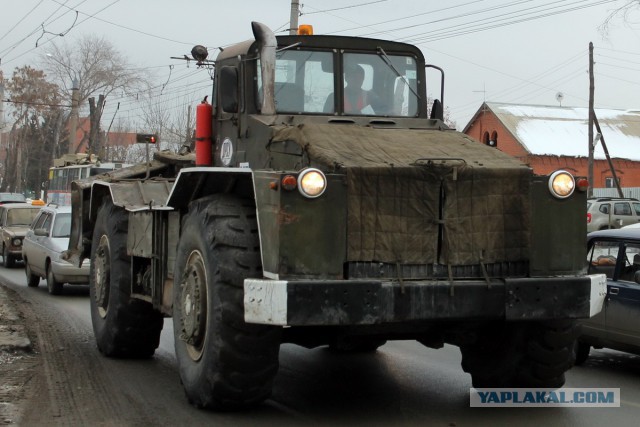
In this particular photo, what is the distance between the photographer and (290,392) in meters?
7.93

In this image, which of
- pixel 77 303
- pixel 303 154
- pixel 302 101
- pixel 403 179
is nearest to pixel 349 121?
pixel 302 101

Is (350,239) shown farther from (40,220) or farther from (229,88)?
(40,220)

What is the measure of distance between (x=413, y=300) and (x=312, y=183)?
1.03 meters

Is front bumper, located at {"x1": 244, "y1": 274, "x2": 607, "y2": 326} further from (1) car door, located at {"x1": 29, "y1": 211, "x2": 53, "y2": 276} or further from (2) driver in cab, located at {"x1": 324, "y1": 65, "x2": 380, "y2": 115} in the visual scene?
(1) car door, located at {"x1": 29, "y1": 211, "x2": 53, "y2": 276}

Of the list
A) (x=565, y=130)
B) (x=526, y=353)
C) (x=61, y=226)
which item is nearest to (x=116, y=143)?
(x=565, y=130)

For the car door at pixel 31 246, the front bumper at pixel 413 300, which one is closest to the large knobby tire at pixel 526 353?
the front bumper at pixel 413 300

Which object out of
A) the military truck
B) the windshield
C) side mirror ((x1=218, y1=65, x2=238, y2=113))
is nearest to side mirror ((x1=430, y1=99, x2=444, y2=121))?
the windshield

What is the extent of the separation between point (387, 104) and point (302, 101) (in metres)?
0.82

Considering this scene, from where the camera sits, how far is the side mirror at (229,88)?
7875 millimetres

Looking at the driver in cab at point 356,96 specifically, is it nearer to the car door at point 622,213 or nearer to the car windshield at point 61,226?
the car windshield at point 61,226

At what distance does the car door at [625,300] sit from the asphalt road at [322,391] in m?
0.46

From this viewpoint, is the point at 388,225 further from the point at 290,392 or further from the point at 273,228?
the point at 290,392

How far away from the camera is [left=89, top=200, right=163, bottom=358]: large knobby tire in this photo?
9.58 metres

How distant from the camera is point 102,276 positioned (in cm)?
1023
